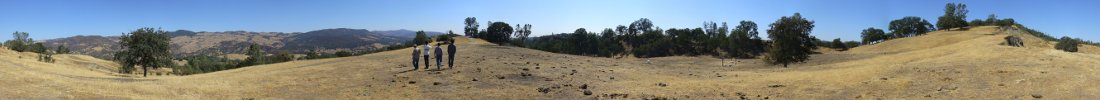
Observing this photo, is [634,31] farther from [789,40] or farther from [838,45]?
[789,40]

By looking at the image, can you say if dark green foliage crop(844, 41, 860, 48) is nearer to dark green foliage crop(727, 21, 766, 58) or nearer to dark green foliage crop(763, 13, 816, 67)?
dark green foliage crop(727, 21, 766, 58)

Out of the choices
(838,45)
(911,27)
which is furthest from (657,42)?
(911,27)

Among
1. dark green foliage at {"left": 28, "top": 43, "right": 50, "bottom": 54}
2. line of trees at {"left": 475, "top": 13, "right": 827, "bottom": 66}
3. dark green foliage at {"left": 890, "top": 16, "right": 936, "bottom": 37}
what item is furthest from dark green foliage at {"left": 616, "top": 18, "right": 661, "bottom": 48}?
dark green foliage at {"left": 28, "top": 43, "right": 50, "bottom": 54}

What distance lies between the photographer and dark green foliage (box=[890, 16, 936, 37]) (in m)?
118

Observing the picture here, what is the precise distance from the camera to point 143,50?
1126 inches

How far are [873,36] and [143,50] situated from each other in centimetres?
12164

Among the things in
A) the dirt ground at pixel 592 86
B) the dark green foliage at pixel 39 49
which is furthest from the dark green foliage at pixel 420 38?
the dirt ground at pixel 592 86

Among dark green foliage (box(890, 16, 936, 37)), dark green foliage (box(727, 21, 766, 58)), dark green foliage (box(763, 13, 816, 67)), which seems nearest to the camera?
dark green foliage (box(763, 13, 816, 67))

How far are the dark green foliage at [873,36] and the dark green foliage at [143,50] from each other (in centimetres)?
11875

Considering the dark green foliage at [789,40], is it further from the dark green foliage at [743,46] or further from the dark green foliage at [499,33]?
the dark green foliage at [499,33]

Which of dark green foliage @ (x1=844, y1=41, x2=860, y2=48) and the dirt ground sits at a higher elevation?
dark green foliage @ (x1=844, y1=41, x2=860, y2=48)

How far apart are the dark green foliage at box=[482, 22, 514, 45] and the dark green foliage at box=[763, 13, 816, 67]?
287 feet

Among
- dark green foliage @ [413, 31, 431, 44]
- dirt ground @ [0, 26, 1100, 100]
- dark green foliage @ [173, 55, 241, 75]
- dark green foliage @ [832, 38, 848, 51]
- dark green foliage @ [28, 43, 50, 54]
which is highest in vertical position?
dark green foliage @ [413, 31, 431, 44]

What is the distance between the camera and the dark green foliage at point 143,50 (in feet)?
94.3
